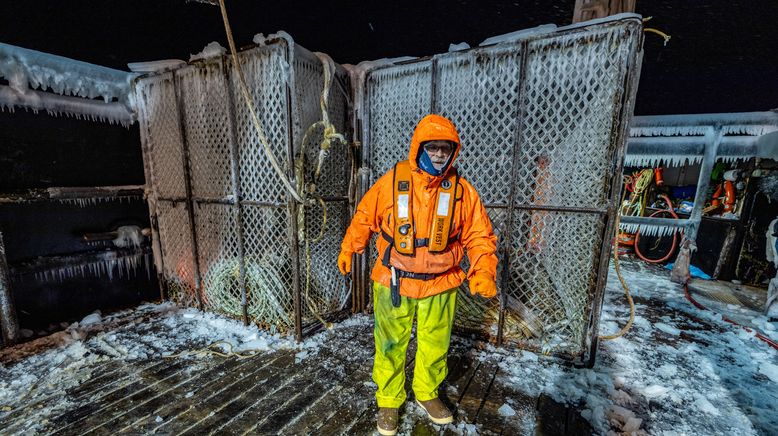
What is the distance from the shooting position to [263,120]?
11.9 ft

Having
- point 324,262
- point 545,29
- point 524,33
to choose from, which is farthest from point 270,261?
point 545,29

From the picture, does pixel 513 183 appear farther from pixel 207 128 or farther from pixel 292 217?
pixel 207 128

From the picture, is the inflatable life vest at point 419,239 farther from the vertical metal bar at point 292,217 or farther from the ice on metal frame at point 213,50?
the ice on metal frame at point 213,50

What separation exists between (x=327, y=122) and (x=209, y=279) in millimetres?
3151

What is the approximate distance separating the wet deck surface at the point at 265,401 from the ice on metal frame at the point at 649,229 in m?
8.53

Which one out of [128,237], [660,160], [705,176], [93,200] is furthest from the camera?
[660,160]

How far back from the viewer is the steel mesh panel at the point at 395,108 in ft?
12.4

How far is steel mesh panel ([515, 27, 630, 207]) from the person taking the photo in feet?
9.45

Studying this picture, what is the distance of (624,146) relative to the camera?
9.44 ft

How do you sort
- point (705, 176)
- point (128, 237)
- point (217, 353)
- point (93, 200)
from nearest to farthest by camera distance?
→ point (217, 353)
point (93, 200)
point (128, 237)
point (705, 176)

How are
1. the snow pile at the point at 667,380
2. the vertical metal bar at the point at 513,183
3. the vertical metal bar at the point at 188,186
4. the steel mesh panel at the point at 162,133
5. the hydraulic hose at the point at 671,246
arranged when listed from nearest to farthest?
the snow pile at the point at 667,380 < the vertical metal bar at the point at 513,183 < the vertical metal bar at the point at 188,186 < the steel mesh panel at the point at 162,133 < the hydraulic hose at the point at 671,246

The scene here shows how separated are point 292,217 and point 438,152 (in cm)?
210

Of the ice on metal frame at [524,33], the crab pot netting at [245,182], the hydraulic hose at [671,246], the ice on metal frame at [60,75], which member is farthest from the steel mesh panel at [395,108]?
the hydraulic hose at [671,246]

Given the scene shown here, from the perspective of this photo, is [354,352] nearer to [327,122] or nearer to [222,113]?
[327,122]
